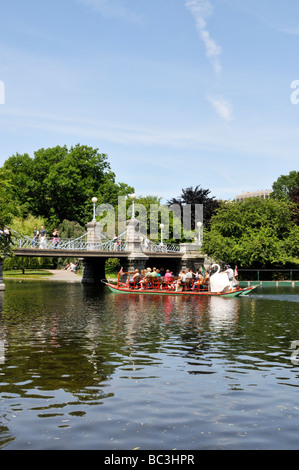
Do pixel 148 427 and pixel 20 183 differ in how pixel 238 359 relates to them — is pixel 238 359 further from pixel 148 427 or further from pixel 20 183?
pixel 20 183

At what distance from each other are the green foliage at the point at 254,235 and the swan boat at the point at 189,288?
44.4 feet

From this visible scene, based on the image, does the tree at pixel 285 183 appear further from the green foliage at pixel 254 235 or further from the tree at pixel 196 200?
the green foliage at pixel 254 235

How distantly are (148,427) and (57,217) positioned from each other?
75.3m

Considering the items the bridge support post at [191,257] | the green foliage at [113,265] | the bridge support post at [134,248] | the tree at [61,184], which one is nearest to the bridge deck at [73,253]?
the bridge support post at [134,248]

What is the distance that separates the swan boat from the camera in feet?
121

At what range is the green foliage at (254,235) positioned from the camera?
54531 millimetres

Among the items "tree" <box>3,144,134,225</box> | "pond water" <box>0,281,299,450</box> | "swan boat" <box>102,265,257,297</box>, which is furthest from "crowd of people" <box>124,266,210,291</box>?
"tree" <box>3,144,134,225</box>

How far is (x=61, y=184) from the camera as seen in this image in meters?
78.2

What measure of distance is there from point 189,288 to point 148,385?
29.0 metres

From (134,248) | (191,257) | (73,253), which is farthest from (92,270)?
(73,253)

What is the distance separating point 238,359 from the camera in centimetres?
1329

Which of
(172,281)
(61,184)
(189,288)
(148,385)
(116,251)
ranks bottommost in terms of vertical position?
(148,385)

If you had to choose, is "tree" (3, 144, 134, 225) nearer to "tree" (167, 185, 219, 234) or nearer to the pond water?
"tree" (167, 185, 219, 234)

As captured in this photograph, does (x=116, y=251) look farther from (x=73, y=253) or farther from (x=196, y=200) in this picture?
(x=196, y=200)
